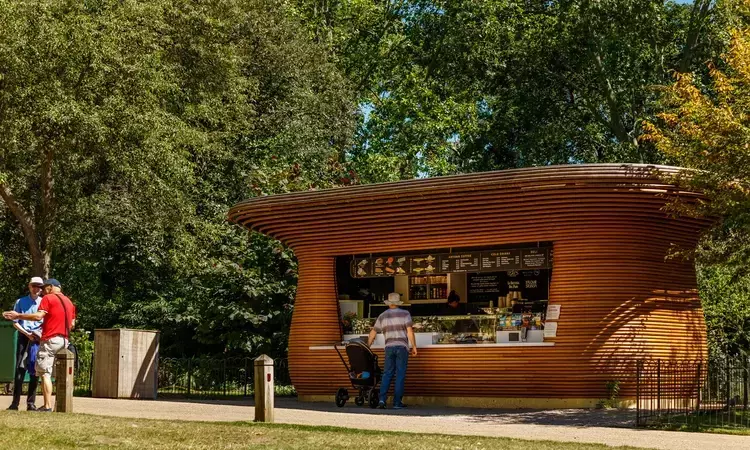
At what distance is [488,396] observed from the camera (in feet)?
61.8

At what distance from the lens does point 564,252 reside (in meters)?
18.5

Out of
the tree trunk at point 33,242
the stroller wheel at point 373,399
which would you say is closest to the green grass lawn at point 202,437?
the stroller wheel at point 373,399

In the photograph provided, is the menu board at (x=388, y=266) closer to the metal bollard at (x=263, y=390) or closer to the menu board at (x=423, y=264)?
the menu board at (x=423, y=264)

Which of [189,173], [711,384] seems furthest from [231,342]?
[711,384]

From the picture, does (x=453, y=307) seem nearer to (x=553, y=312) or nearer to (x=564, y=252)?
(x=553, y=312)

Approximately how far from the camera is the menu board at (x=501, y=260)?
1914 centimetres

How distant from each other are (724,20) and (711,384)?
1932 cm

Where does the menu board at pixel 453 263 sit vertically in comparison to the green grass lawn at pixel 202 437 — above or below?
above

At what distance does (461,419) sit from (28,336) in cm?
578

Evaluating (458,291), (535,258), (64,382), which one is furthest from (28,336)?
(458,291)

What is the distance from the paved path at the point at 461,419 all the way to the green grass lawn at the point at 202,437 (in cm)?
118

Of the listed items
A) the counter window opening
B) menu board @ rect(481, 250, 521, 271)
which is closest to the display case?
the counter window opening

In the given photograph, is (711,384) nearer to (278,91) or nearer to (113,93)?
(113,93)

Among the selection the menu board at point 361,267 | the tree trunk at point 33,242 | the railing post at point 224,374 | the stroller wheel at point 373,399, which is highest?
the tree trunk at point 33,242
